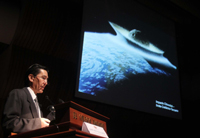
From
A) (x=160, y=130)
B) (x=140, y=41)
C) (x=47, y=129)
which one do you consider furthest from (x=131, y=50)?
(x=47, y=129)

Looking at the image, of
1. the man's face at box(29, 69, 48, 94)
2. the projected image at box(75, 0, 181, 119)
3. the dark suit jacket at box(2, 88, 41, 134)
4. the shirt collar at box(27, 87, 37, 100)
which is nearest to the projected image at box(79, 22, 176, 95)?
the projected image at box(75, 0, 181, 119)

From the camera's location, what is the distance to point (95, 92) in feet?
8.63

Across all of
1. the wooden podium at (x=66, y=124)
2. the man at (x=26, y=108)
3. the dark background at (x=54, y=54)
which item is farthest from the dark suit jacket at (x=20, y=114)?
the dark background at (x=54, y=54)

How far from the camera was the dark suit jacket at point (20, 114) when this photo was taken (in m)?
1.49

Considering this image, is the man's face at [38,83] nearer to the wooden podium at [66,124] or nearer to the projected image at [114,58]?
the wooden podium at [66,124]

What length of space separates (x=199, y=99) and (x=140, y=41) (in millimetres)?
1642

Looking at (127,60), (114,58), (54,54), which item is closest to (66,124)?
(54,54)

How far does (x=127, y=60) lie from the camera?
3.09 m

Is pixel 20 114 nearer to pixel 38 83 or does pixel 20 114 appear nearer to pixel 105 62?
pixel 38 83

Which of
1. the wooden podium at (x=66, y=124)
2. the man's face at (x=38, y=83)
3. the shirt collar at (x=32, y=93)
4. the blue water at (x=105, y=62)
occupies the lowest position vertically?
the wooden podium at (x=66, y=124)

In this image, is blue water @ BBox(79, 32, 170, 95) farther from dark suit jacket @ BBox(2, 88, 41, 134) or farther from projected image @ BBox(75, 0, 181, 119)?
dark suit jacket @ BBox(2, 88, 41, 134)

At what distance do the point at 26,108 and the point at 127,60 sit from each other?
1736 mm

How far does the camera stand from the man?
149 centimetres

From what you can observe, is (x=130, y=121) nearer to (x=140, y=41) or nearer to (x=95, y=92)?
(x=95, y=92)
